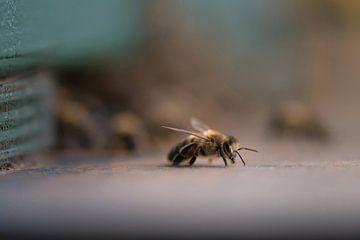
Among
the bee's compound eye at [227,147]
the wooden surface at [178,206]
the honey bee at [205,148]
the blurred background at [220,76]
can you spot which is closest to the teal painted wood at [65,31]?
the blurred background at [220,76]

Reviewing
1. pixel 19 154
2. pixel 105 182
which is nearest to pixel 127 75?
pixel 19 154

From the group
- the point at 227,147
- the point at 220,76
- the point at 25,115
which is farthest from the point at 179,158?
the point at 220,76

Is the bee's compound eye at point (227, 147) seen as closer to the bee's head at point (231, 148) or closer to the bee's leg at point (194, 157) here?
the bee's head at point (231, 148)

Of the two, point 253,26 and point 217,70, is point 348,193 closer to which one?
point 217,70

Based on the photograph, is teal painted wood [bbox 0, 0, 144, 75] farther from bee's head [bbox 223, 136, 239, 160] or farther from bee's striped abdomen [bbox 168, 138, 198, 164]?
bee's head [bbox 223, 136, 239, 160]

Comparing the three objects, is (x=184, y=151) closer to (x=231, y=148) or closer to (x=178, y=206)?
(x=231, y=148)

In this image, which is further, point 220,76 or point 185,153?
point 220,76
